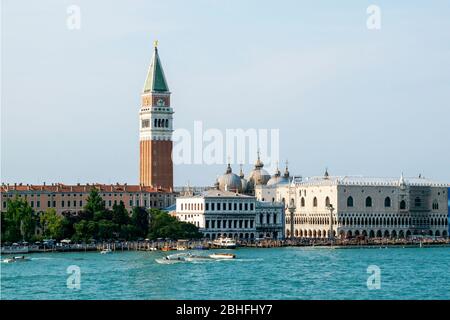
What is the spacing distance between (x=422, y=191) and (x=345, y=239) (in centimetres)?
675

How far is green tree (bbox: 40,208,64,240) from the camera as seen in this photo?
46438 millimetres

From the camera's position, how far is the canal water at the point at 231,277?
23736 mm

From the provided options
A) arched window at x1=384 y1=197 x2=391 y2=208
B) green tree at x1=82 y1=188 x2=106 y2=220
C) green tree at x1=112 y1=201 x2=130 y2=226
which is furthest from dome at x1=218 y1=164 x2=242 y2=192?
green tree at x1=82 y1=188 x2=106 y2=220

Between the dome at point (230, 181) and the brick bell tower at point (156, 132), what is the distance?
10.6 ft

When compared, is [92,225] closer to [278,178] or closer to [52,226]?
[52,226]

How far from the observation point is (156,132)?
197 ft

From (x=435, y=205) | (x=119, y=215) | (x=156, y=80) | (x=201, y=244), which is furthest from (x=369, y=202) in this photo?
(x=119, y=215)

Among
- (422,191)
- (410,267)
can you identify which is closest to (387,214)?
(422,191)

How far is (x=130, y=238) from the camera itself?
47.5 metres

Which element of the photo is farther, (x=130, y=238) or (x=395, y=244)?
(x=395, y=244)

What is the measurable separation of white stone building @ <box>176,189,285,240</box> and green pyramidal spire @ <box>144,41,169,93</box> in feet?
26.4

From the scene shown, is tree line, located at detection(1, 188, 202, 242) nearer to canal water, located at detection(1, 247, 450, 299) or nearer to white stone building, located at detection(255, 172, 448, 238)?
canal water, located at detection(1, 247, 450, 299)

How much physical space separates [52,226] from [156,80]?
15.6 meters
